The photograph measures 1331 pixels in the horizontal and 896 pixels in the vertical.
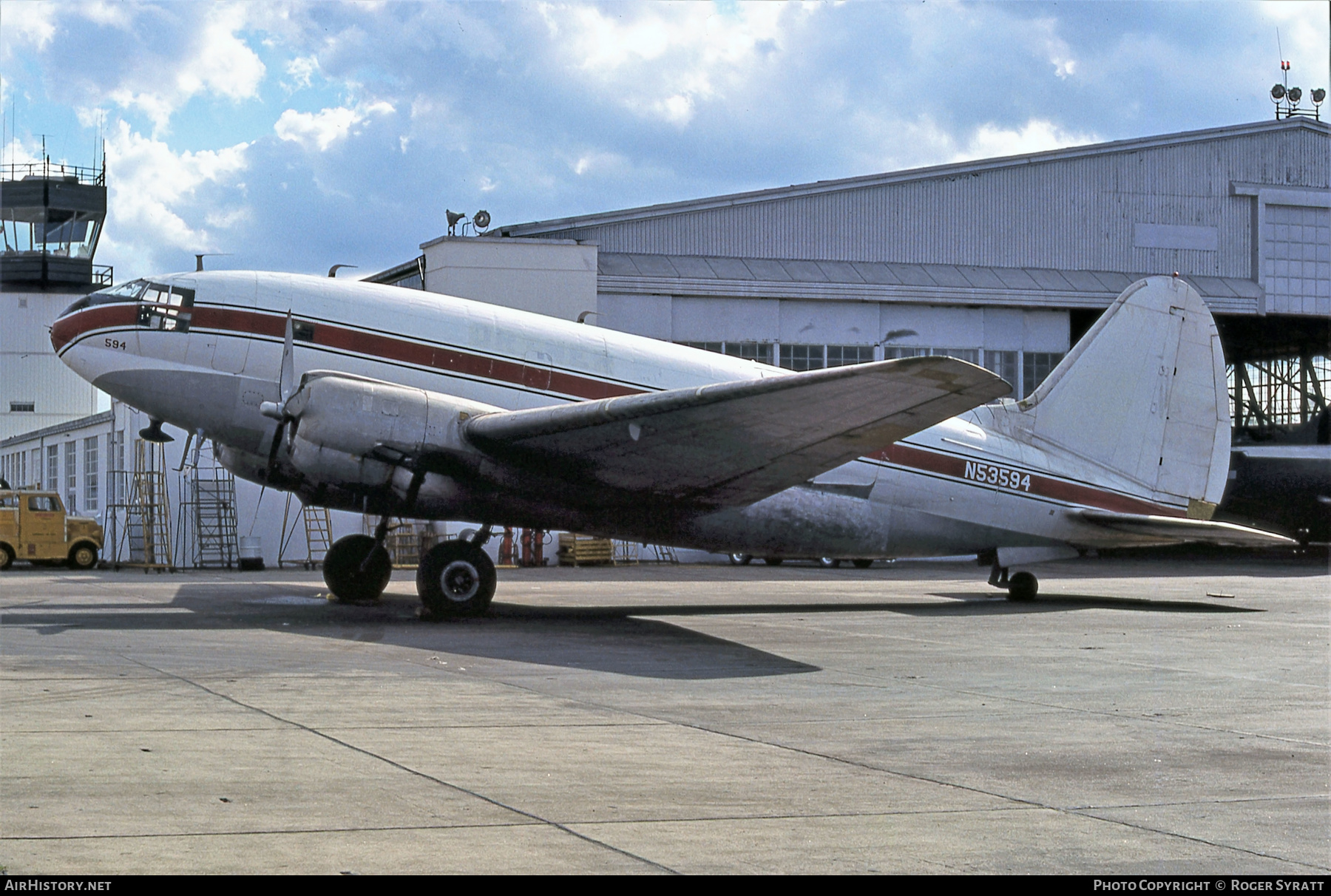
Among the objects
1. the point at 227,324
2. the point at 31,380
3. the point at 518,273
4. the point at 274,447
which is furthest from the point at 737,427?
the point at 31,380

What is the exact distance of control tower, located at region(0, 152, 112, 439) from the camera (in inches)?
2291

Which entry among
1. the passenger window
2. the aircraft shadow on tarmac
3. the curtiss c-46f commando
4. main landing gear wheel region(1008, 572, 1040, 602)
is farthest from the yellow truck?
main landing gear wheel region(1008, 572, 1040, 602)

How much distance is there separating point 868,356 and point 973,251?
5.54 m

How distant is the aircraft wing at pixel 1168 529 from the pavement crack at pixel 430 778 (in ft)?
51.5

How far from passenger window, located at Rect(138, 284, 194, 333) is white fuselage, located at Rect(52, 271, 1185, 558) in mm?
30

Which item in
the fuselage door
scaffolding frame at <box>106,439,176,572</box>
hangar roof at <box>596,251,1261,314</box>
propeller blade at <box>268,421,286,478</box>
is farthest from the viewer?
hangar roof at <box>596,251,1261,314</box>

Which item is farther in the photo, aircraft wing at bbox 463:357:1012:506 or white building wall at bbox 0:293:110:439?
white building wall at bbox 0:293:110:439

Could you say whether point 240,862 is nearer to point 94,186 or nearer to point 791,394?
point 791,394

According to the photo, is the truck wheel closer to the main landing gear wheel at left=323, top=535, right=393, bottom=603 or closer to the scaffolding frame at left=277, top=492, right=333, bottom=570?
the scaffolding frame at left=277, top=492, right=333, bottom=570

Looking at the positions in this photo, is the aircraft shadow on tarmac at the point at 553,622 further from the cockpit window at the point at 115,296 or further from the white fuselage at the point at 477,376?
the cockpit window at the point at 115,296

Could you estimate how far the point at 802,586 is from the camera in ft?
87.3

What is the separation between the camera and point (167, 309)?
17234 millimetres

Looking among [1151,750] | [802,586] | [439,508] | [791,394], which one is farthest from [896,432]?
[802,586]

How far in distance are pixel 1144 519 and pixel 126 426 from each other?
30.2 meters
